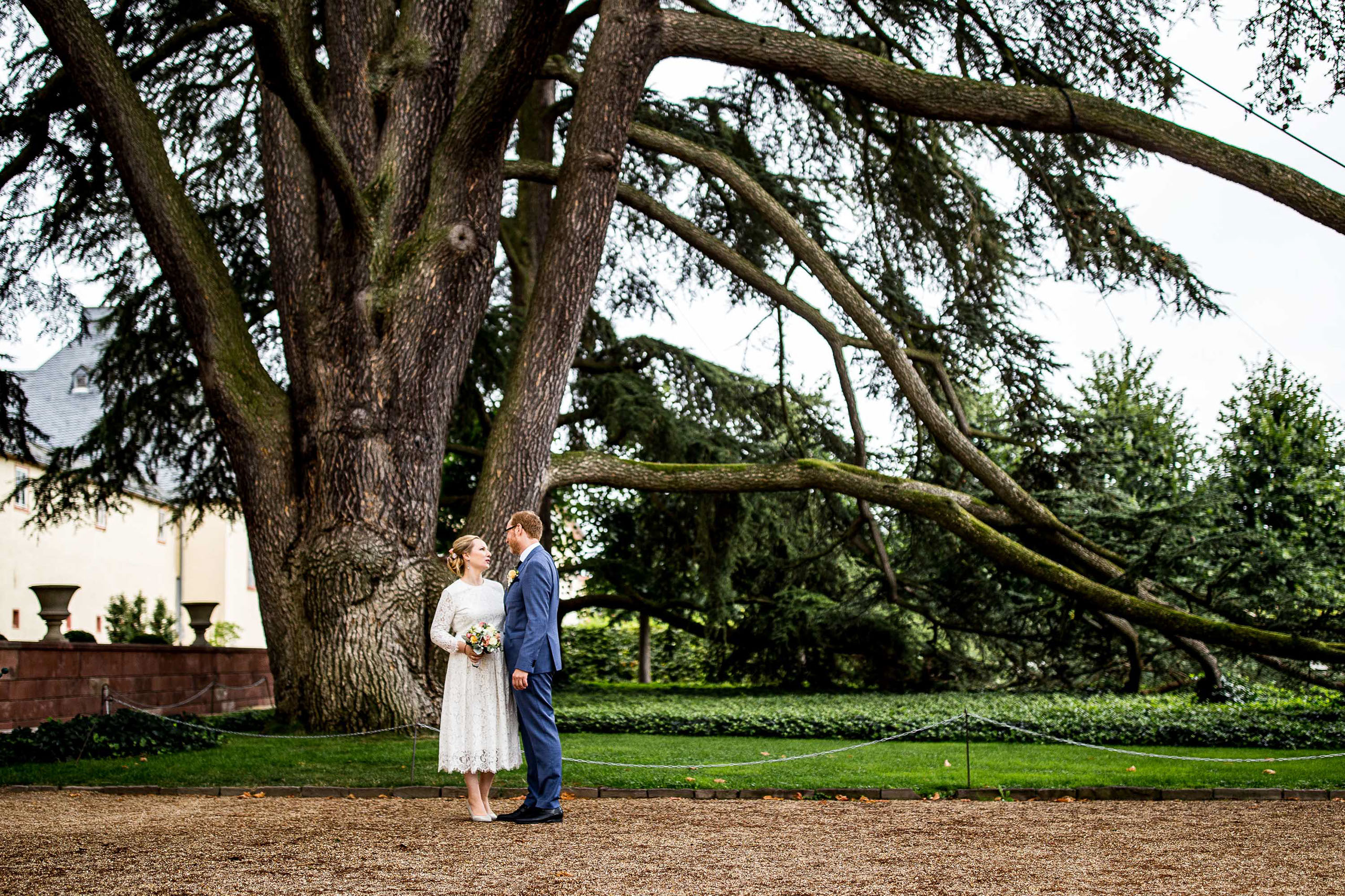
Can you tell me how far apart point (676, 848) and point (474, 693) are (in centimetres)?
166

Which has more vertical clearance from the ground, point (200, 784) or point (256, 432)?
point (256, 432)

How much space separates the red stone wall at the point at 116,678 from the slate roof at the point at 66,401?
461 inches

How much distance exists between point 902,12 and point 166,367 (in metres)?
10.4

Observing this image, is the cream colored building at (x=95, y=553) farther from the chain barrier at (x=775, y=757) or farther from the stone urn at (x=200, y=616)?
the chain barrier at (x=775, y=757)

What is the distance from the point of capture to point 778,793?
8.12 m

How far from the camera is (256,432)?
11258 mm

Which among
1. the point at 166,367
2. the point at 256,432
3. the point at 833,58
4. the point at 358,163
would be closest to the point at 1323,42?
the point at 833,58

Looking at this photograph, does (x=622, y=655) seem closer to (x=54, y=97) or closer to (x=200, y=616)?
(x=200, y=616)

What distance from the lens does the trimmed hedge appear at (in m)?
11.0

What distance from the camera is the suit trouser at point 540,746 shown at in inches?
271

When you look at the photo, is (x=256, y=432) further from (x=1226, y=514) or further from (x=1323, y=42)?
(x=1226, y=514)

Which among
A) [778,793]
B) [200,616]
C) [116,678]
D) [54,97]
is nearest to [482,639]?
[778,793]

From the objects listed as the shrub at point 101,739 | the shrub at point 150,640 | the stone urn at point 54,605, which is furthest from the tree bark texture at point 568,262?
the shrub at point 150,640

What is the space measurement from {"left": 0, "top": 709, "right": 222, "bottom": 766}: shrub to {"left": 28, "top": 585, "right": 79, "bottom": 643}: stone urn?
13.7ft
